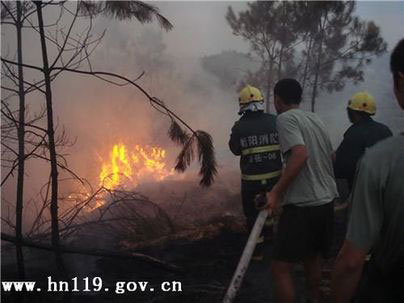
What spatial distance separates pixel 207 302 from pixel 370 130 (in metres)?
2.04

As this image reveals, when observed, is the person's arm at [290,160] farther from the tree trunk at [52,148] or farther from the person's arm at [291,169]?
the tree trunk at [52,148]

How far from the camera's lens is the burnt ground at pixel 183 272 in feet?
13.0

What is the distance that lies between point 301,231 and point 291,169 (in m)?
0.44

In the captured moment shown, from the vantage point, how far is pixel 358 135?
3938mm

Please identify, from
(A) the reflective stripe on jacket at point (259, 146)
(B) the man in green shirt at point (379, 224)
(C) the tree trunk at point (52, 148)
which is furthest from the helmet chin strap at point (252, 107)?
(B) the man in green shirt at point (379, 224)

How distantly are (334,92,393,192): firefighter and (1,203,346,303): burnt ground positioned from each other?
1.13 meters

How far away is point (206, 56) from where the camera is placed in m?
25.4

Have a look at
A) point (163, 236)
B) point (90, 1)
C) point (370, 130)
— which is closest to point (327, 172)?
point (370, 130)

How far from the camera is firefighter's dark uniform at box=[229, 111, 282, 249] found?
4.16 meters

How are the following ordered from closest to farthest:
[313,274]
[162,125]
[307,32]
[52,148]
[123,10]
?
[313,274] < [52,148] < [123,10] < [307,32] < [162,125]

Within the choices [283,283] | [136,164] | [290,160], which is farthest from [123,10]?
[136,164]

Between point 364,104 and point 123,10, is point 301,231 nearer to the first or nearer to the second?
point 364,104

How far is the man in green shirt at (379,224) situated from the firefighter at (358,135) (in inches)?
99.6

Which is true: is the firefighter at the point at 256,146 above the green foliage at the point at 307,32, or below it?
below
